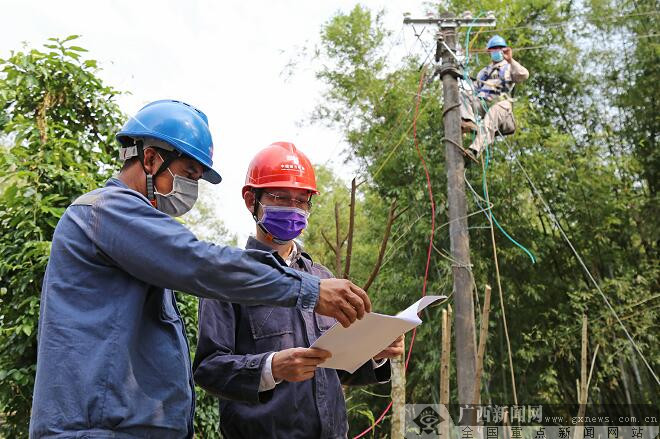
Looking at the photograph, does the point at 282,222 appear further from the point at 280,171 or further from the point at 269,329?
the point at 269,329

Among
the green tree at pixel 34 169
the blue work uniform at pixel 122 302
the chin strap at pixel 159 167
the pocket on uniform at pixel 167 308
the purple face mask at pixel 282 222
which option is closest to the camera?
the blue work uniform at pixel 122 302

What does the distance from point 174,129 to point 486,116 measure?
214 inches

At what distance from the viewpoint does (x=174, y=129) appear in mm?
1721

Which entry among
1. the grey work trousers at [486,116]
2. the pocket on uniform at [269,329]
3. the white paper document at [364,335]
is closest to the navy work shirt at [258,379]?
the pocket on uniform at [269,329]

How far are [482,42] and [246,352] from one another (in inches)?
347

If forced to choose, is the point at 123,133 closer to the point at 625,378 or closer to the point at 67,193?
the point at 67,193

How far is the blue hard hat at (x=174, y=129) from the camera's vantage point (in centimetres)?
171

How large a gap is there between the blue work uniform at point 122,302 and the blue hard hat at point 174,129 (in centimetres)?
22

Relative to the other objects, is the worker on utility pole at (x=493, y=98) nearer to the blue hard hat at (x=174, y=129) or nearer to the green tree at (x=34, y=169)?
the green tree at (x=34, y=169)

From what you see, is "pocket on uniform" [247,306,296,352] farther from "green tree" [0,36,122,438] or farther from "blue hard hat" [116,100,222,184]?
"green tree" [0,36,122,438]

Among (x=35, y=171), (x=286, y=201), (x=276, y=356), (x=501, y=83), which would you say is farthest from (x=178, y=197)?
(x=501, y=83)

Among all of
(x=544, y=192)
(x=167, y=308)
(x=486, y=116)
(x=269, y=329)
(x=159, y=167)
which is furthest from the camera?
(x=544, y=192)

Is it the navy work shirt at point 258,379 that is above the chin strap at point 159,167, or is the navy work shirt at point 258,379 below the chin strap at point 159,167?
below

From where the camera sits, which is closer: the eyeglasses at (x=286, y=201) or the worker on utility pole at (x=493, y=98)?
the eyeglasses at (x=286, y=201)
